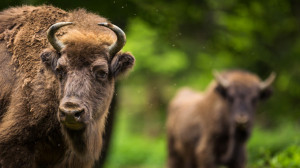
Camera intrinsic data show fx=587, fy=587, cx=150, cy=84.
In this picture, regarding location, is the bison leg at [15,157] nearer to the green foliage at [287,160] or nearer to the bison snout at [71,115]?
the bison snout at [71,115]

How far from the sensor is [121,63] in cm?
692

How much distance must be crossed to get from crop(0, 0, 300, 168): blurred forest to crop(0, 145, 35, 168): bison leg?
9.27ft

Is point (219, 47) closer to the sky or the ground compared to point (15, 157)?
closer to the ground

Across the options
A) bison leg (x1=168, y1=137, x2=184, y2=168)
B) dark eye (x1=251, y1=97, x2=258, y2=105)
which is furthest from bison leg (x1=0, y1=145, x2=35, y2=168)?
bison leg (x1=168, y1=137, x2=184, y2=168)

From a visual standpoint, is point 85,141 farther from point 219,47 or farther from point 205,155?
point 219,47

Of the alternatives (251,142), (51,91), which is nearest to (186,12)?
(251,142)

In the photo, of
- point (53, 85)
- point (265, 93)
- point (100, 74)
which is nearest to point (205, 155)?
point (265, 93)

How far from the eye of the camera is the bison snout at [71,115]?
19.3 feet

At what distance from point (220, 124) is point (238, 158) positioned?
792 millimetres

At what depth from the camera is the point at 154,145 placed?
20.8m

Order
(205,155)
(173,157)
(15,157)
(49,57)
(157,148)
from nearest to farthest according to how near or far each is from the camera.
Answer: (15,157)
(49,57)
(205,155)
(173,157)
(157,148)

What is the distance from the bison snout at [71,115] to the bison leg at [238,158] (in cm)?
624

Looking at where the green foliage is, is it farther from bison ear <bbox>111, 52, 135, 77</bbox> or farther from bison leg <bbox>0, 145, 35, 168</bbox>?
bison leg <bbox>0, 145, 35, 168</bbox>

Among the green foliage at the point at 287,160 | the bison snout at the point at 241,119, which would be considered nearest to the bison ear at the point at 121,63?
the green foliage at the point at 287,160
